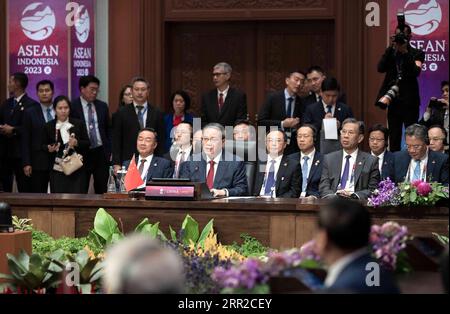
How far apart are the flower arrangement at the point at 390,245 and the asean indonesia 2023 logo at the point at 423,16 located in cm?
635

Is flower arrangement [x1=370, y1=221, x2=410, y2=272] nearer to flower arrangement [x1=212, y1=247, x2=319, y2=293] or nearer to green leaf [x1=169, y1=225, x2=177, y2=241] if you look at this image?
flower arrangement [x1=212, y1=247, x2=319, y2=293]

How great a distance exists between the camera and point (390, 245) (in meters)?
3.23

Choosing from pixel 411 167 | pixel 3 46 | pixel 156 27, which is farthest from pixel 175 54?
pixel 411 167

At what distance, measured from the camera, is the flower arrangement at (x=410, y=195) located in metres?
5.68

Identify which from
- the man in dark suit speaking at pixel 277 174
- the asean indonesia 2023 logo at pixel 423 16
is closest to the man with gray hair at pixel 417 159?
the man in dark suit speaking at pixel 277 174

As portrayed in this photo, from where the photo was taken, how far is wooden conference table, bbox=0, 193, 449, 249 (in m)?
5.75

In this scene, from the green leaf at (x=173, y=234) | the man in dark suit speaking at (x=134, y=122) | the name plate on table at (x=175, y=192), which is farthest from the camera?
the man in dark suit speaking at (x=134, y=122)

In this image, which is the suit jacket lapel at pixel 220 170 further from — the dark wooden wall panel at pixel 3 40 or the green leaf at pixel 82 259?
the dark wooden wall panel at pixel 3 40

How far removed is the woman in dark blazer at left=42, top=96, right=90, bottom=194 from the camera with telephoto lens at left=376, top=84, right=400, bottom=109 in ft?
7.96

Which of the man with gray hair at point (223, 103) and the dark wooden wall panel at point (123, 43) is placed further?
the dark wooden wall panel at point (123, 43)

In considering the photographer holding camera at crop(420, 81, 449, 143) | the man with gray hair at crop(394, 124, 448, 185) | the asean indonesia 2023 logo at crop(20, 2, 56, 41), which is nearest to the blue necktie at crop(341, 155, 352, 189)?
the man with gray hair at crop(394, 124, 448, 185)

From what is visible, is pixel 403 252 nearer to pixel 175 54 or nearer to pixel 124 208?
pixel 124 208

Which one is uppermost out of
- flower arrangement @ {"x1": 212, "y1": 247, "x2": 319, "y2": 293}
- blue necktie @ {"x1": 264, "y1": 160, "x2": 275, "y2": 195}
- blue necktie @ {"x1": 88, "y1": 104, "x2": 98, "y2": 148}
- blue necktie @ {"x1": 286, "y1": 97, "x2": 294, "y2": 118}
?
blue necktie @ {"x1": 286, "y1": 97, "x2": 294, "y2": 118}
